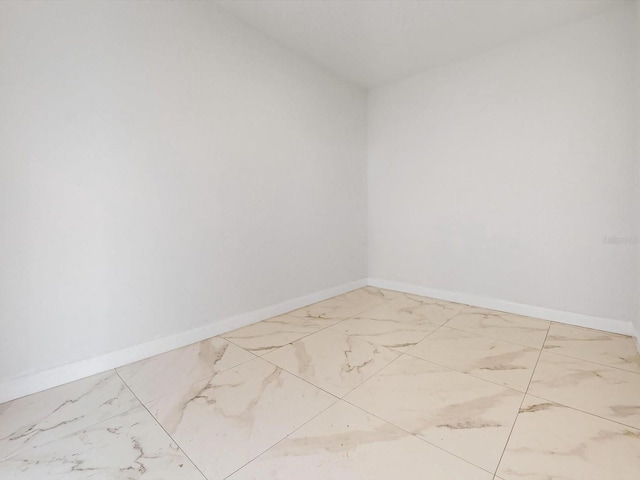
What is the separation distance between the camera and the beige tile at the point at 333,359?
1.38m

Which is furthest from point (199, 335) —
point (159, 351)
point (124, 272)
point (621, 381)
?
point (621, 381)

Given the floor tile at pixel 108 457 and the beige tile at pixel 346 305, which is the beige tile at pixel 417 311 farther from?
the floor tile at pixel 108 457

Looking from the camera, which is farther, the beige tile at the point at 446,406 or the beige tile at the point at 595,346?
the beige tile at the point at 595,346

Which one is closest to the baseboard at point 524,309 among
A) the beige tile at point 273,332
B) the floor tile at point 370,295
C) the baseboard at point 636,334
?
the baseboard at point 636,334

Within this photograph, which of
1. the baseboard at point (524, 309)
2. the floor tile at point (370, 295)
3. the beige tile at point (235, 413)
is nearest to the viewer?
the beige tile at point (235, 413)

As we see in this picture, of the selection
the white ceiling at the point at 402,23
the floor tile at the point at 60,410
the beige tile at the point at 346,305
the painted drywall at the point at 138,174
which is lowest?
the floor tile at the point at 60,410

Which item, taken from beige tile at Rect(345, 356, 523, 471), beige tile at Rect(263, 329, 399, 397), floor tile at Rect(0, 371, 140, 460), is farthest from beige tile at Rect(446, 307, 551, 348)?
floor tile at Rect(0, 371, 140, 460)

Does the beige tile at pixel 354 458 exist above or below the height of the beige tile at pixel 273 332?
below

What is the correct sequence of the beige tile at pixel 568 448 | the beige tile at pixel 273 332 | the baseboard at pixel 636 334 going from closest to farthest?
the beige tile at pixel 568 448 < the baseboard at pixel 636 334 < the beige tile at pixel 273 332

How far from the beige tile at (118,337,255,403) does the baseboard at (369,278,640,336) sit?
1.86 meters

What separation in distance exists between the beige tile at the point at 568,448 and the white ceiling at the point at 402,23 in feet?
7.85

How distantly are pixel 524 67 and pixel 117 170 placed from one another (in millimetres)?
2970

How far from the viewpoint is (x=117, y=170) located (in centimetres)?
151

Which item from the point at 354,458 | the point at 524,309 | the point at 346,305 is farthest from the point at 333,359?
the point at 524,309
